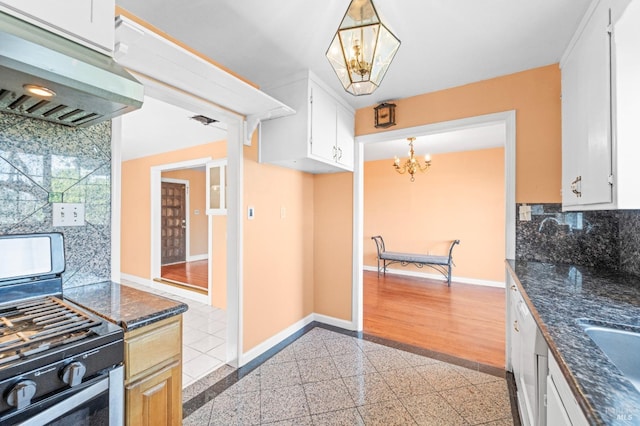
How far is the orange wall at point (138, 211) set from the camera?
4.53 metres

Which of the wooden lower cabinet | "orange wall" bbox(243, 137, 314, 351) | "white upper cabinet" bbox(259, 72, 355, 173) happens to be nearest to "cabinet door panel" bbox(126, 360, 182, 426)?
the wooden lower cabinet

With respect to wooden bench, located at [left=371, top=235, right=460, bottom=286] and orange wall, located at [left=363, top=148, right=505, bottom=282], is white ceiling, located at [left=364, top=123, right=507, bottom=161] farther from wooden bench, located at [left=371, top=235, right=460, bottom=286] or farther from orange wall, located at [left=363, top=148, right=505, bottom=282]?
wooden bench, located at [left=371, top=235, right=460, bottom=286]

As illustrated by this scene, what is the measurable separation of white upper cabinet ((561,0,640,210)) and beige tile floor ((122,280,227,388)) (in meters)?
2.76

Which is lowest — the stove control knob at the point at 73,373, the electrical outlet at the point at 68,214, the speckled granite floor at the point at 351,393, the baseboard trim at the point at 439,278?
the speckled granite floor at the point at 351,393

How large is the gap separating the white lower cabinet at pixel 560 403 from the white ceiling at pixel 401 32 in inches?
69.2

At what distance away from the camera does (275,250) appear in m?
2.63

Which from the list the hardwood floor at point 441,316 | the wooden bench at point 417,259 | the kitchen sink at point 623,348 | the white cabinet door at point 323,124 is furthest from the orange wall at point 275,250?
the wooden bench at point 417,259

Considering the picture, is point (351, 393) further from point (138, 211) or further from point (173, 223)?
point (173, 223)

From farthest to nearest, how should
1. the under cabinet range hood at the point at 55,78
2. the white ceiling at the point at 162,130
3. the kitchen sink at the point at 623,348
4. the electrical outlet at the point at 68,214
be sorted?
the white ceiling at the point at 162,130 → the electrical outlet at the point at 68,214 → the kitchen sink at the point at 623,348 → the under cabinet range hood at the point at 55,78

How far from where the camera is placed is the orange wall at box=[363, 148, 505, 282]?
15.7 feet

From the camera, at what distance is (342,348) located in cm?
253

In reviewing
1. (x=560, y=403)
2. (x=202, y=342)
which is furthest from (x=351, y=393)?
(x=202, y=342)

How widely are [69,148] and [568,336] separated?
2.19 metres

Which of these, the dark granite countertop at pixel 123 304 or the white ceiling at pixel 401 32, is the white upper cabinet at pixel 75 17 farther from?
the dark granite countertop at pixel 123 304
